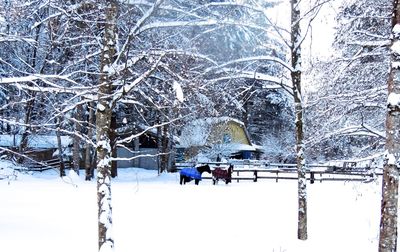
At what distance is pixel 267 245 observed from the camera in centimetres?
1176

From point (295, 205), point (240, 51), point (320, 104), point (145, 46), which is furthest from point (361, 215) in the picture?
point (145, 46)

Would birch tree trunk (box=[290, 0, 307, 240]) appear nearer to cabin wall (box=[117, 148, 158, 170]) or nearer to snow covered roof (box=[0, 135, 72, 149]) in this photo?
snow covered roof (box=[0, 135, 72, 149])

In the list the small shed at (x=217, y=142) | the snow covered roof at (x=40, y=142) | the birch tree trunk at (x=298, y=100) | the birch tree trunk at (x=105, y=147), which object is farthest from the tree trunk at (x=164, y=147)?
the birch tree trunk at (x=105, y=147)

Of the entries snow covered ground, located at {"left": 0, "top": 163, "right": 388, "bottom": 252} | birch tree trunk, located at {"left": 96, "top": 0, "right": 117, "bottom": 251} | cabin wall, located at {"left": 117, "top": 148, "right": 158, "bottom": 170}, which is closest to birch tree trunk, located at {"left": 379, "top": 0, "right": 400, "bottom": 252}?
snow covered ground, located at {"left": 0, "top": 163, "right": 388, "bottom": 252}

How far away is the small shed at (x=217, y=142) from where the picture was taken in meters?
43.1

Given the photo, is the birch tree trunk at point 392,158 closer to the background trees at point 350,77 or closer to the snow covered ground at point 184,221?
the background trees at point 350,77

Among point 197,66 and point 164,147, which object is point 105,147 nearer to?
point 197,66

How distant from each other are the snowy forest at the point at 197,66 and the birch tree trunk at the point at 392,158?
0.05 feet

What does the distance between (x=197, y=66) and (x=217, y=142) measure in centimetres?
3877

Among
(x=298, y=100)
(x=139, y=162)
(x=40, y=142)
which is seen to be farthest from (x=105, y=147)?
(x=139, y=162)

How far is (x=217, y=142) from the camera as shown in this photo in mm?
46875

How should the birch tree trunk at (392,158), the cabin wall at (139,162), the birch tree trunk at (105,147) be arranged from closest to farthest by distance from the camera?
the birch tree trunk at (392,158) → the birch tree trunk at (105,147) → the cabin wall at (139,162)

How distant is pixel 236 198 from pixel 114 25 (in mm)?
14246

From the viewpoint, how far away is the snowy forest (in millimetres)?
7371
